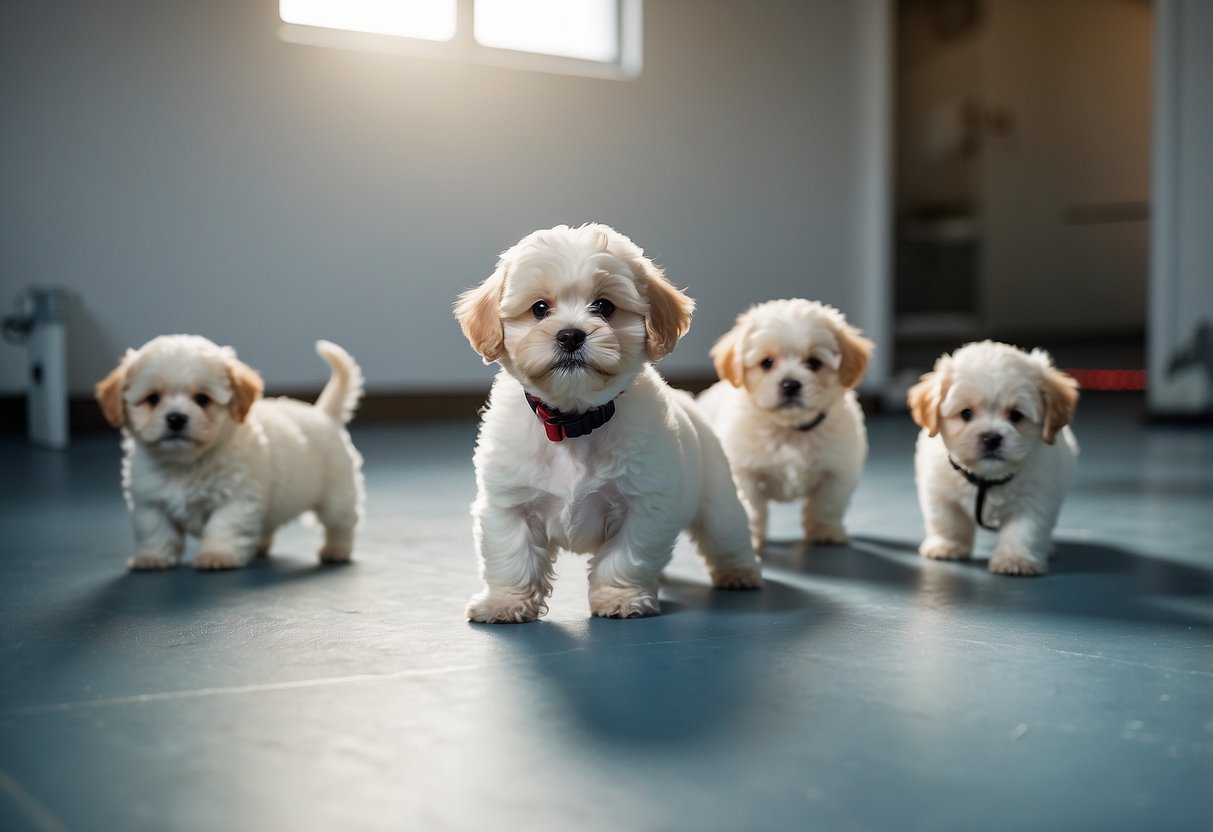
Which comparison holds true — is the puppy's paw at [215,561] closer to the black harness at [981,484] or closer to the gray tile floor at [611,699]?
the gray tile floor at [611,699]

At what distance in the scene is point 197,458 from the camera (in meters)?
3.23

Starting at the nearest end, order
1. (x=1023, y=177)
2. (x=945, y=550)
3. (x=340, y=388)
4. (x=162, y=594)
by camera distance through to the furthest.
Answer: (x=162, y=594) < (x=945, y=550) < (x=340, y=388) < (x=1023, y=177)

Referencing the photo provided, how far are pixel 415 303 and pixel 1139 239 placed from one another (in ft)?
28.8

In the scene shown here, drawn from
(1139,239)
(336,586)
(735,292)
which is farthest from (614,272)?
(1139,239)

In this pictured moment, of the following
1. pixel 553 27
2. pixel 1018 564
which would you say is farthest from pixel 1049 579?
pixel 553 27

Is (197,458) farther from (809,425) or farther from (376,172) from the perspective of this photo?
(376,172)

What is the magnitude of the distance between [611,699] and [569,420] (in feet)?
2.08

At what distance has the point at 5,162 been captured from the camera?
6.40 meters

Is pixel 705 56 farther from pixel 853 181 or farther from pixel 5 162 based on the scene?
pixel 5 162

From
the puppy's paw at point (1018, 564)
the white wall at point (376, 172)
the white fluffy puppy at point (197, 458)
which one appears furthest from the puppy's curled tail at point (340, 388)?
the white wall at point (376, 172)

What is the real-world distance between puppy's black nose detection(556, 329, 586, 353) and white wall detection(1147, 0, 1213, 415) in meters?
6.30

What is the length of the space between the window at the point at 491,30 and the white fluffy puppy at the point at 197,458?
13.9 feet

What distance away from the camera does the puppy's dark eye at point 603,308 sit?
235 cm

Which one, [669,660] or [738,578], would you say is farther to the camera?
[738,578]
